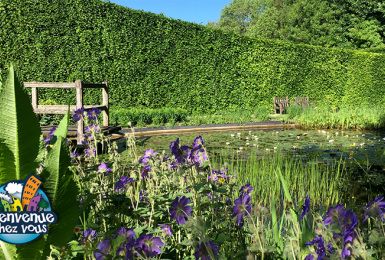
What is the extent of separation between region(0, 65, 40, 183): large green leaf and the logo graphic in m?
0.14

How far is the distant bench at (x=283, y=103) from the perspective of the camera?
14.5 m

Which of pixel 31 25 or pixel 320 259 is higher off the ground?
pixel 31 25

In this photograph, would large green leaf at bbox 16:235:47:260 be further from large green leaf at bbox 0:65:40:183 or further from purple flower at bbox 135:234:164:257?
purple flower at bbox 135:234:164:257

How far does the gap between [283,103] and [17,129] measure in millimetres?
13973

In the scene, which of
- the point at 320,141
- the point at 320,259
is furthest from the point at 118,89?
the point at 320,259

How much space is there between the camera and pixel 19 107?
1.10 metres

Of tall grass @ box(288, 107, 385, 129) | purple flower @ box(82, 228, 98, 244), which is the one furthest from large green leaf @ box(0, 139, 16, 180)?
tall grass @ box(288, 107, 385, 129)

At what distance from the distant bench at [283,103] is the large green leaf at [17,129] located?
13.6m

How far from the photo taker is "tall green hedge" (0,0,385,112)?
33.3 ft

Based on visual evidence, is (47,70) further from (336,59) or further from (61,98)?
(336,59)

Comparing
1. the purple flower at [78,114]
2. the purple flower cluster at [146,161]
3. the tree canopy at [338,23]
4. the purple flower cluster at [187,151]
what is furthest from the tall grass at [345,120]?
the tree canopy at [338,23]

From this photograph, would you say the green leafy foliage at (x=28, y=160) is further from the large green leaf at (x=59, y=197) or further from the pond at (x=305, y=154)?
the pond at (x=305, y=154)

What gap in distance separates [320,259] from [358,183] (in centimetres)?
306

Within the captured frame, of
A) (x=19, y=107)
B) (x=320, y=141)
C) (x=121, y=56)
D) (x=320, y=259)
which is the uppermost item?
(x=121, y=56)
